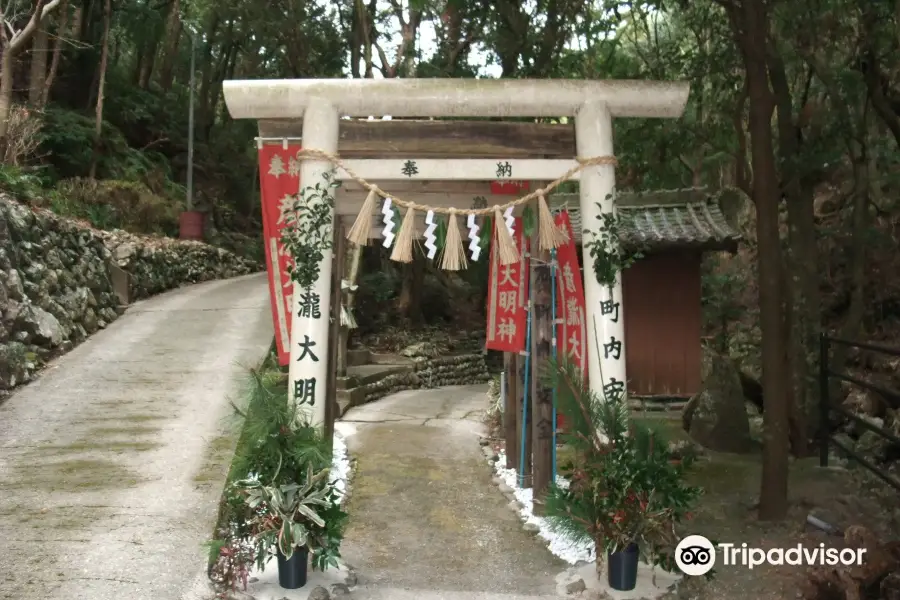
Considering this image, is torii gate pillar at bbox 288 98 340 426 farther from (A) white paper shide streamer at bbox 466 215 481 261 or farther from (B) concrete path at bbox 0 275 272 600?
(A) white paper shide streamer at bbox 466 215 481 261

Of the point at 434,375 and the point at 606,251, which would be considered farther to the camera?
the point at 434,375

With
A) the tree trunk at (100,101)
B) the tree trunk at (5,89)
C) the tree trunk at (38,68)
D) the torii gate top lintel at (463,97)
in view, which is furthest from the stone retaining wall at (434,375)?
the tree trunk at (38,68)

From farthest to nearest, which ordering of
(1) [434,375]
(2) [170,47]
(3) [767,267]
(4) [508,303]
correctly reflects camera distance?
(2) [170,47]
(1) [434,375]
(4) [508,303]
(3) [767,267]

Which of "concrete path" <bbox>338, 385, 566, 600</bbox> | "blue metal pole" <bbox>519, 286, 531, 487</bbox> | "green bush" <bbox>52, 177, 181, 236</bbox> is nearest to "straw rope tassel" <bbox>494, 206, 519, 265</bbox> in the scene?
"blue metal pole" <bbox>519, 286, 531, 487</bbox>

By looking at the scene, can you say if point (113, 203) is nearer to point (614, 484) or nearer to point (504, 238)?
point (504, 238)

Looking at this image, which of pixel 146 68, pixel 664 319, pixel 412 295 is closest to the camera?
pixel 664 319

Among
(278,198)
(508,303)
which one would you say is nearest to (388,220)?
(278,198)

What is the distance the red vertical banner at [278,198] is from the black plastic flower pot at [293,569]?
1.37 m

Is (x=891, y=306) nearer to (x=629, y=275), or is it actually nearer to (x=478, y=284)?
(x=629, y=275)

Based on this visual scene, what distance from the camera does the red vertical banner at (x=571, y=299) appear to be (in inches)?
225

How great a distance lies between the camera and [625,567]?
4.38 metres

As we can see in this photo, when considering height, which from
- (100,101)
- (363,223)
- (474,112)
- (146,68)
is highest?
(146,68)

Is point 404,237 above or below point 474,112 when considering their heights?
below

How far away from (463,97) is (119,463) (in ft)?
13.1
